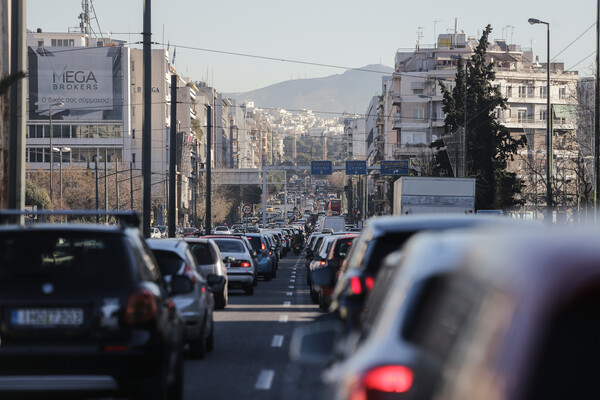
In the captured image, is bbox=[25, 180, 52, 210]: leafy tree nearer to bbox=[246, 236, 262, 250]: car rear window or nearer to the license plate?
bbox=[246, 236, 262, 250]: car rear window

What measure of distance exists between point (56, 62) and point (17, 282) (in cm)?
12522

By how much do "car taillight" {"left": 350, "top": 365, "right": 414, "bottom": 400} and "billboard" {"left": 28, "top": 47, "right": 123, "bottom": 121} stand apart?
12819cm

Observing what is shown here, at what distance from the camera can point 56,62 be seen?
131 m

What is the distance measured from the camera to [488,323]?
2.93m

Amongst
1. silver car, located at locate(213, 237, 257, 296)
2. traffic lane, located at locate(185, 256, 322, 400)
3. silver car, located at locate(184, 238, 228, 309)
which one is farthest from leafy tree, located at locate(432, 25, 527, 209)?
silver car, located at locate(184, 238, 228, 309)

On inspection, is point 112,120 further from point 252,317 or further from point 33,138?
point 252,317

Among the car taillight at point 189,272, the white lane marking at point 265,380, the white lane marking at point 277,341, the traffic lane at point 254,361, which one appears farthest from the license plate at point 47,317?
the white lane marking at point 277,341

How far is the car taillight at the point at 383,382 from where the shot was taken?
3801 mm

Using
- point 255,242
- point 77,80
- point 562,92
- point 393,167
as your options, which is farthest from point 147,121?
point 562,92

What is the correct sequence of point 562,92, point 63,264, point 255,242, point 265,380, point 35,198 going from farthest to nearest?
point 562,92
point 35,198
point 255,242
point 265,380
point 63,264

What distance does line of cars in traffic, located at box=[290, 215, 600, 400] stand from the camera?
9.08ft

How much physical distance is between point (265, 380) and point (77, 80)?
120 meters

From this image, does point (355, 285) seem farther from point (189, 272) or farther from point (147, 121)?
point (147, 121)

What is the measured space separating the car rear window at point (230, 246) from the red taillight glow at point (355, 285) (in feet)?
70.9
